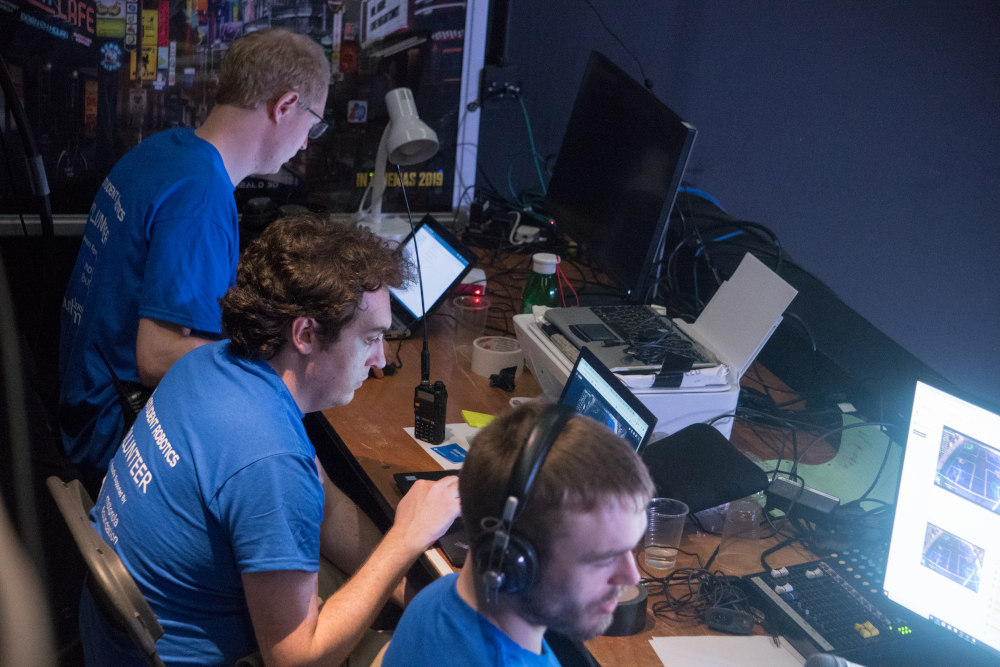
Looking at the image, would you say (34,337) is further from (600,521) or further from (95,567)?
(600,521)

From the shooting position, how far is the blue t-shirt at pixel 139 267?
1.87 m

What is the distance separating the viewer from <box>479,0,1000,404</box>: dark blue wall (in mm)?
2443

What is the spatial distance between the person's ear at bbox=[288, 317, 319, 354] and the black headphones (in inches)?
20.8

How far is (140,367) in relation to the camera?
1.90 metres

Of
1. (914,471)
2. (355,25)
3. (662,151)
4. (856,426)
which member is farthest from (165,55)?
(914,471)

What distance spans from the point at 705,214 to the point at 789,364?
25.3 inches

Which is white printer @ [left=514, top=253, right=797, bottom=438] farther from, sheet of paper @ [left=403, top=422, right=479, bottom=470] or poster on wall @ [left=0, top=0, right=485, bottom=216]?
poster on wall @ [left=0, top=0, right=485, bottom=216]

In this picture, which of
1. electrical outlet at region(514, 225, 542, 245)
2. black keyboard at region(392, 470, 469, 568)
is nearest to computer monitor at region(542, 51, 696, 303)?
electrical outlet at region(514, 225, 542, 245)

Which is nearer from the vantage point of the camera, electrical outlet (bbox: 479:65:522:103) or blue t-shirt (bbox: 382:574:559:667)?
blue t-shirt (bbox: 382:574:559:667)

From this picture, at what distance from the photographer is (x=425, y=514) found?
59.0 inches

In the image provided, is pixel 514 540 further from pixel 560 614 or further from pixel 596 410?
pixel 596 410

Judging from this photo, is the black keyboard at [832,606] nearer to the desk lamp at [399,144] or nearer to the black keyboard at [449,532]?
the black keyboard at [449,532]

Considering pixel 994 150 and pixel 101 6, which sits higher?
pixel 101 6

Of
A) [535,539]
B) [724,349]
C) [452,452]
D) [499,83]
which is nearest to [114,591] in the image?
[535,539]
